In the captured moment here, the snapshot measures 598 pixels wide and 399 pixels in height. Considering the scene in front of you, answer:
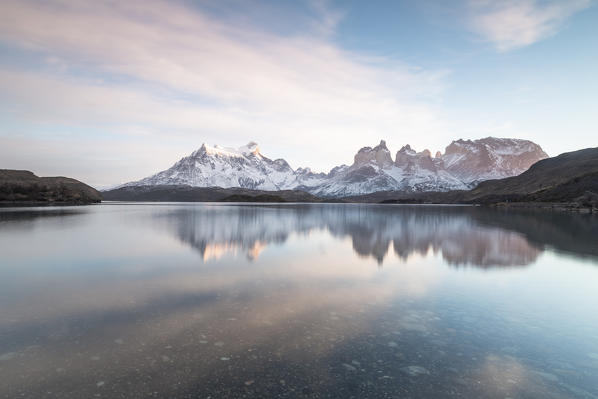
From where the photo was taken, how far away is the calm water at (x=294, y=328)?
9.86 metres

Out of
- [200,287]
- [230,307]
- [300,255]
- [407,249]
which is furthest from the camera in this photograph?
[407,249]

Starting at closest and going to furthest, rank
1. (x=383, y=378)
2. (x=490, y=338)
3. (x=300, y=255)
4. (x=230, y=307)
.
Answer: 1. (x=383, y=378)
2. (x=490, y=338)
3. (x=230, y=307)
4. (x=300, y=255)

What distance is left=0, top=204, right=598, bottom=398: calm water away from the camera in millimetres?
9859

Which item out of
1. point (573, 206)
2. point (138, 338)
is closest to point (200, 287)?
point (138, 338)

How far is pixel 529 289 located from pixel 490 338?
1021 cm

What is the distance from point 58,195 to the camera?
19462 centimetres

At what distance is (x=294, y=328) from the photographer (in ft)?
45.6

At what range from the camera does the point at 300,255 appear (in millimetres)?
32938

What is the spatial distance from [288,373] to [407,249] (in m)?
29.0

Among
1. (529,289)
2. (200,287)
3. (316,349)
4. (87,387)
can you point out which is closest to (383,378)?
(316,349)

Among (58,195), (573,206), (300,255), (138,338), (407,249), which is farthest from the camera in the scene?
(58,195)

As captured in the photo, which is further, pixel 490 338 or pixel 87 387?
pixel 490 338

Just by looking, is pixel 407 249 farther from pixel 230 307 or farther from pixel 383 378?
pixel 383 378

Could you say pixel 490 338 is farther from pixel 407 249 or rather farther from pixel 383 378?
pixel 407 249
